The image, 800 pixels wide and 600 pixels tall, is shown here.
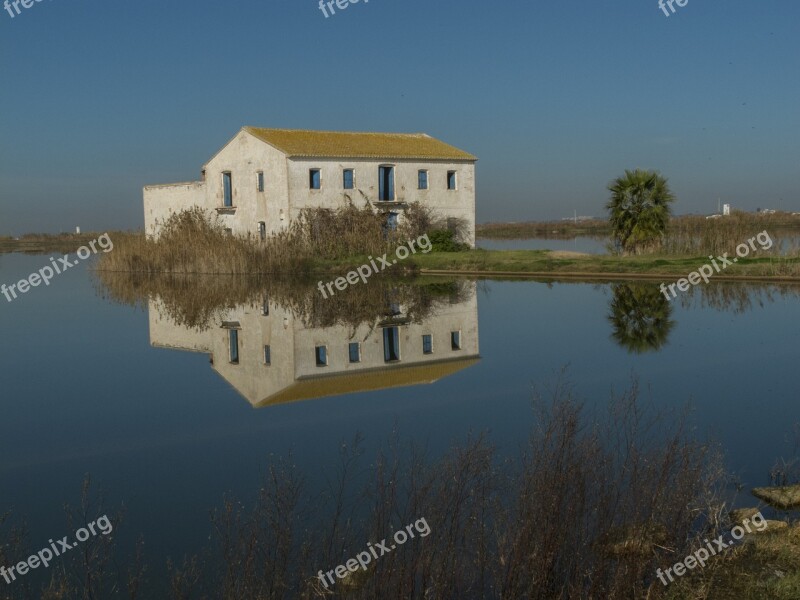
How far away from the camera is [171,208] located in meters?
44.7

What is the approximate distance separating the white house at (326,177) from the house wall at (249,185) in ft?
0.14

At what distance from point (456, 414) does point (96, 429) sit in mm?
3863

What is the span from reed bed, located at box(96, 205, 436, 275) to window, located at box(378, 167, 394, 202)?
1.44m

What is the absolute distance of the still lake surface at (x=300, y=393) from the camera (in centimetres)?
729

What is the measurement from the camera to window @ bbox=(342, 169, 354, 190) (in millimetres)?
38375

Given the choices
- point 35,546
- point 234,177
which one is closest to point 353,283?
point 234,177

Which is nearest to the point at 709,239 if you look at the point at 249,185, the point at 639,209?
the point at 639,209

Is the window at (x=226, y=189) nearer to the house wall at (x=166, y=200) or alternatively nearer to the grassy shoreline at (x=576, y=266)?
the house wall at (x=166, y=200)

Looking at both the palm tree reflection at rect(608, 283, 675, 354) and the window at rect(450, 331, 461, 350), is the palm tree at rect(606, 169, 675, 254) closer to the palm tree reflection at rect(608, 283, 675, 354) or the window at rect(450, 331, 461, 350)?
the palm tree reflection at rect(608, 283, 675, 354)

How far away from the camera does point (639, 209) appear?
3166 cm

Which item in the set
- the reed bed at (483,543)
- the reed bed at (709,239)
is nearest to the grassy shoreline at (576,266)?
the reed bed at (709,239)

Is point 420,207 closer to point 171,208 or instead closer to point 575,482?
point 171,208

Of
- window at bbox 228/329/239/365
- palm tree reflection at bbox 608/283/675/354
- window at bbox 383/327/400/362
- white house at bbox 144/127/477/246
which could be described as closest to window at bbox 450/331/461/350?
window at bbox 383/327/400/362

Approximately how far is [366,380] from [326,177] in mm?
26981
